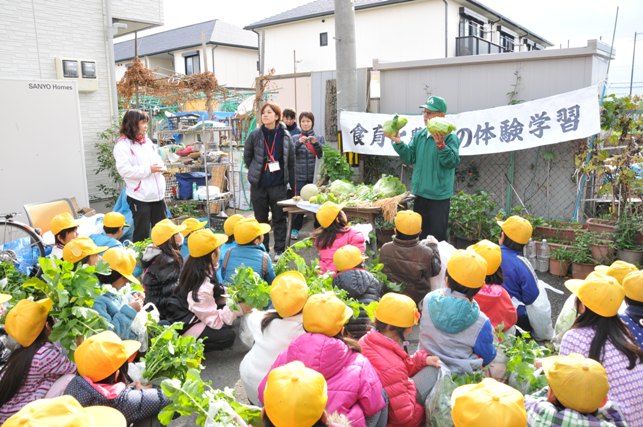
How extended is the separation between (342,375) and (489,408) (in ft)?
2.92

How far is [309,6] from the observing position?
2605 centimetres

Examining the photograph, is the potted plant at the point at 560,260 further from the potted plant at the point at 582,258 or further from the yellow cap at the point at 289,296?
the yellow cap at the point at 289,296

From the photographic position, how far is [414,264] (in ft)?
15.3

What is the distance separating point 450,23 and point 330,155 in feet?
49.3

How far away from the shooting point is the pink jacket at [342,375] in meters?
2.61

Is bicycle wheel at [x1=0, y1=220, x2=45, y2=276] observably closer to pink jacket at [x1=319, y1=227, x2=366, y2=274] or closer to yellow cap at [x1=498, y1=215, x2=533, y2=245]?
pink jacket at [x1=319, y1=227, x2=366, y2=274]

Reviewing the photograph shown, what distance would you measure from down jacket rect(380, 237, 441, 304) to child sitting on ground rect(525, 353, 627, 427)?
2350 mm

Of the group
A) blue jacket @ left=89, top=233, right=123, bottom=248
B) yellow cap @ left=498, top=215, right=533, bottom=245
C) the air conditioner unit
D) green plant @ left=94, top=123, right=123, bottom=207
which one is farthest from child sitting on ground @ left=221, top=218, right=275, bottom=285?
the air conditioner unit

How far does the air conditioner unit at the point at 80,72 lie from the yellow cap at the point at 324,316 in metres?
8.11

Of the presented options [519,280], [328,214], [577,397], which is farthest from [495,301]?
[328,214]

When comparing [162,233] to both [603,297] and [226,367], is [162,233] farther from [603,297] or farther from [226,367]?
[603,297]

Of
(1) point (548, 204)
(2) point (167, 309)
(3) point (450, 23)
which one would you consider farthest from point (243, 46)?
(2) point (167, 309)

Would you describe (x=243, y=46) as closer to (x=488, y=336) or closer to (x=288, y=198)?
(x=288, y=198)

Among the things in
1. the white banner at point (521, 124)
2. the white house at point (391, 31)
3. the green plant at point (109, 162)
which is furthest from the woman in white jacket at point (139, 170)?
the white house at point (391, 31)
